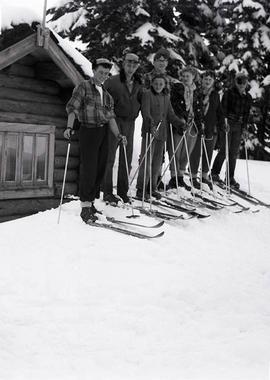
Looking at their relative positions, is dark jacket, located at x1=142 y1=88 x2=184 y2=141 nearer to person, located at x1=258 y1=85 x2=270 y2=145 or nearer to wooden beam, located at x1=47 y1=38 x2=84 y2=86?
wooden beam, located at x1=47 y1=38 x2=84 y2=86

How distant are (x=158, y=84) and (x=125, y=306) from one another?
5.07 meters

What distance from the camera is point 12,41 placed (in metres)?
7.17

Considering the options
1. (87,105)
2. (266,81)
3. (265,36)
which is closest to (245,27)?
(265,36)

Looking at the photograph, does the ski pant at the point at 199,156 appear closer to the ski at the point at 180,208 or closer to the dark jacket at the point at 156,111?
the dark jacket at the point at 156,111

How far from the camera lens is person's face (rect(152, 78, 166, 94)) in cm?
866

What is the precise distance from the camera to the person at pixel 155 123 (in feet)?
28.1

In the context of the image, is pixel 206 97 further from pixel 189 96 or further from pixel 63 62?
pixel 63 62

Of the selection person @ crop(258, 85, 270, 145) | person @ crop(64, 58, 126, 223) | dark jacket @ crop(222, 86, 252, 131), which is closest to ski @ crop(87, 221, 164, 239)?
person @ crop(64, 58, 126, 223)

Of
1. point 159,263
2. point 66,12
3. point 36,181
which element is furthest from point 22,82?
point 66,12

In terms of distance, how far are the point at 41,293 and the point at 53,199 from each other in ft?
13.2

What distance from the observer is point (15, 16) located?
741 centimetres

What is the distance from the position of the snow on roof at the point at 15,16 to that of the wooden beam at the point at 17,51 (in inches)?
10.6

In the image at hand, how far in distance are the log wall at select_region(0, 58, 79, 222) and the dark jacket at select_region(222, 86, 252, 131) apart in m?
3.77

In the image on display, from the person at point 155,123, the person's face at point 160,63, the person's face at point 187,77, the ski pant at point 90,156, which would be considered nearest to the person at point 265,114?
the person's face at point 187,77
